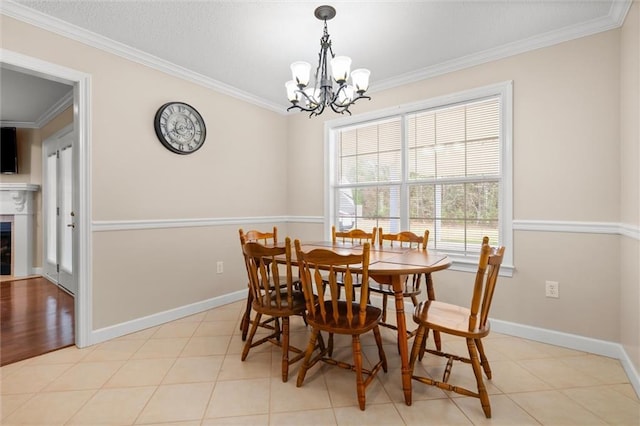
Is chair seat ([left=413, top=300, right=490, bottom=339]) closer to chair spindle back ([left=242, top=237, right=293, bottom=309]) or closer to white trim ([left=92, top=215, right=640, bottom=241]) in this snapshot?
chair spindle back ([left=242, top=237, right=293, bottom=309])

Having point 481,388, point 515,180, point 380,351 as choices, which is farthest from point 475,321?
point 515,180

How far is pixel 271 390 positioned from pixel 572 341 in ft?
7.64

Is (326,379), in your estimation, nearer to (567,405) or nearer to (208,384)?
(208,384)

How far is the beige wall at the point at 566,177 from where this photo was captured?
2230 mm

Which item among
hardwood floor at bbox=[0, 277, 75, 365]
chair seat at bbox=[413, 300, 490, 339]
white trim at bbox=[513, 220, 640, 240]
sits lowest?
hardwood floor at bbox=[0, 277, 75, 365]

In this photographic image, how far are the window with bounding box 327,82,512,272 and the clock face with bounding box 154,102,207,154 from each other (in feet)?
5.03

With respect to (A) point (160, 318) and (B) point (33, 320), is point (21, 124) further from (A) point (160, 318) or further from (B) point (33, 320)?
(A) point (160, 318)

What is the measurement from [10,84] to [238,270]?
327 cm

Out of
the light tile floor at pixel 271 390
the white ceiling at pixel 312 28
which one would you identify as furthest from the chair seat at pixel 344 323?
the white ceiling at pixel 312 28

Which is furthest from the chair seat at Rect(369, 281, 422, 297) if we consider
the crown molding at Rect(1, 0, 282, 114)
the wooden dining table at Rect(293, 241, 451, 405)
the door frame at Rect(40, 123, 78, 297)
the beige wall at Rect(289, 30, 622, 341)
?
the door frame at Rect(40, 123, 78, 297)

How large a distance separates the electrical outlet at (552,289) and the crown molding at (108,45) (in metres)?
3.61

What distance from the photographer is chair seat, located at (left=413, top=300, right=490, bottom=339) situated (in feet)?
5.34

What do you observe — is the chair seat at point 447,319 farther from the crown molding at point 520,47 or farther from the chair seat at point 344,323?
the crown molding at point 520,47

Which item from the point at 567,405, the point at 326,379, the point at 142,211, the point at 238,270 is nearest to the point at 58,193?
the point at 142,211
